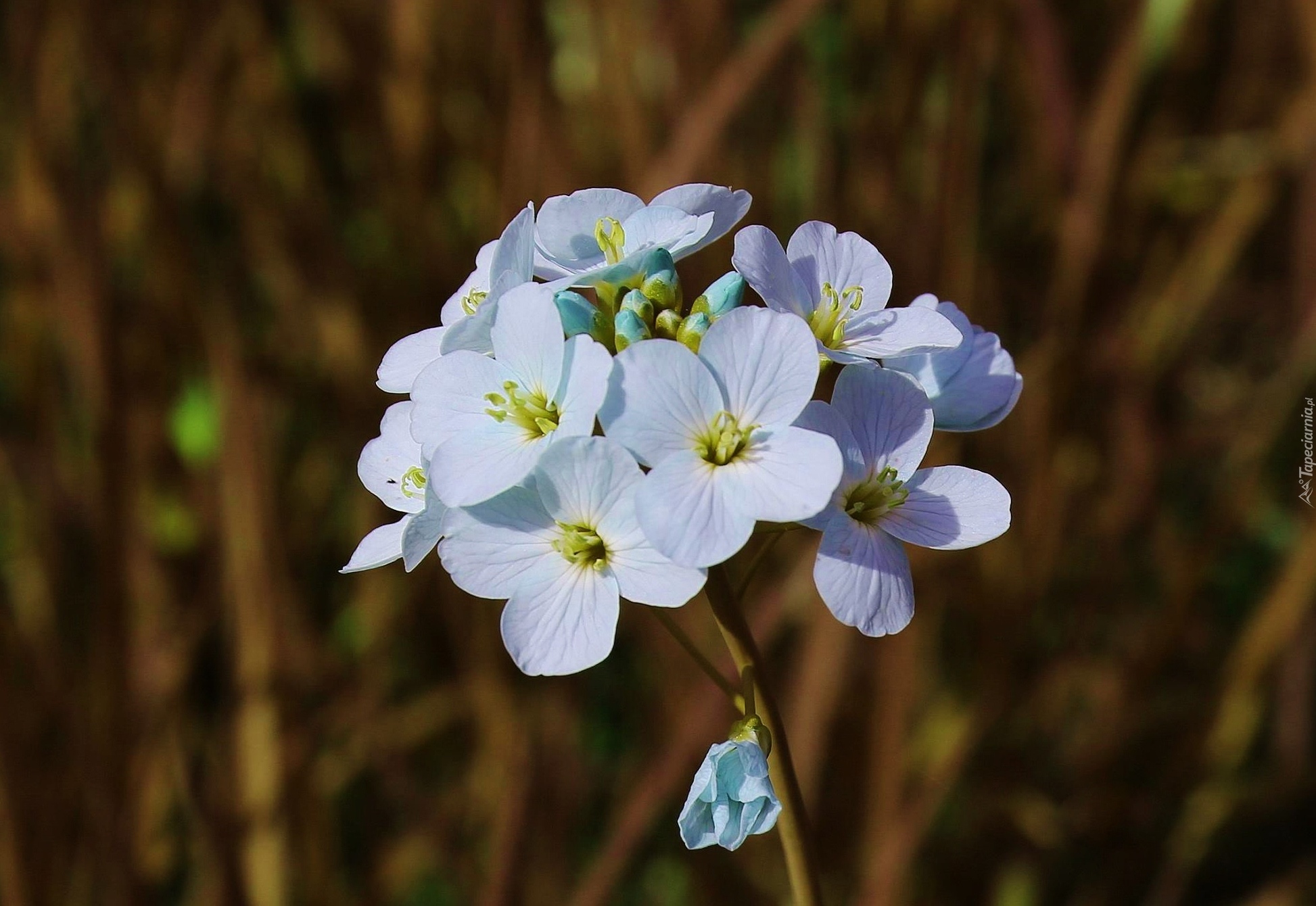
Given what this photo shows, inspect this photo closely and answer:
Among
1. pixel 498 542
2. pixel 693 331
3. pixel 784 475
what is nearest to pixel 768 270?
pixel 693 331

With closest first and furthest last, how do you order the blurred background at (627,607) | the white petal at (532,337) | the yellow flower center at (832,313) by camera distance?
the white petal at (532,337) < the yellow flower center at (832,313) < the blurred background at (627,607)

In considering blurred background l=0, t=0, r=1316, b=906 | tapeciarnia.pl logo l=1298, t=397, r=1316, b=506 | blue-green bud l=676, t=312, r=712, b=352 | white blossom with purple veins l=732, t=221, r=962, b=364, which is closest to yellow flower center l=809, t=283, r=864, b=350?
white blossom with purple veins l=732, t=221, r=962, b=364

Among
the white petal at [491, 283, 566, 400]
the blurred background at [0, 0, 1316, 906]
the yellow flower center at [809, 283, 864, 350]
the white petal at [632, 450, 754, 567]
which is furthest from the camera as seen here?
the blurred background at [0, 0, 1316, 906]

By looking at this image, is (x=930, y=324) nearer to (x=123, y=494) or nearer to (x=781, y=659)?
(x=123, y=494)

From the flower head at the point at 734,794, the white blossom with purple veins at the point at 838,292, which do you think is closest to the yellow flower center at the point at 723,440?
the white blossom with purple veins at the point at 838,292

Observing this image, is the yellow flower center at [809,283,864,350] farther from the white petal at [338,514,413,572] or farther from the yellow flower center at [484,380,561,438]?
the white petal at [338,514,413,572]

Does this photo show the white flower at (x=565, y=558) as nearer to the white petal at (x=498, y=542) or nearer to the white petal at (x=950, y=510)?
the white petal at (x=498, y=542)
